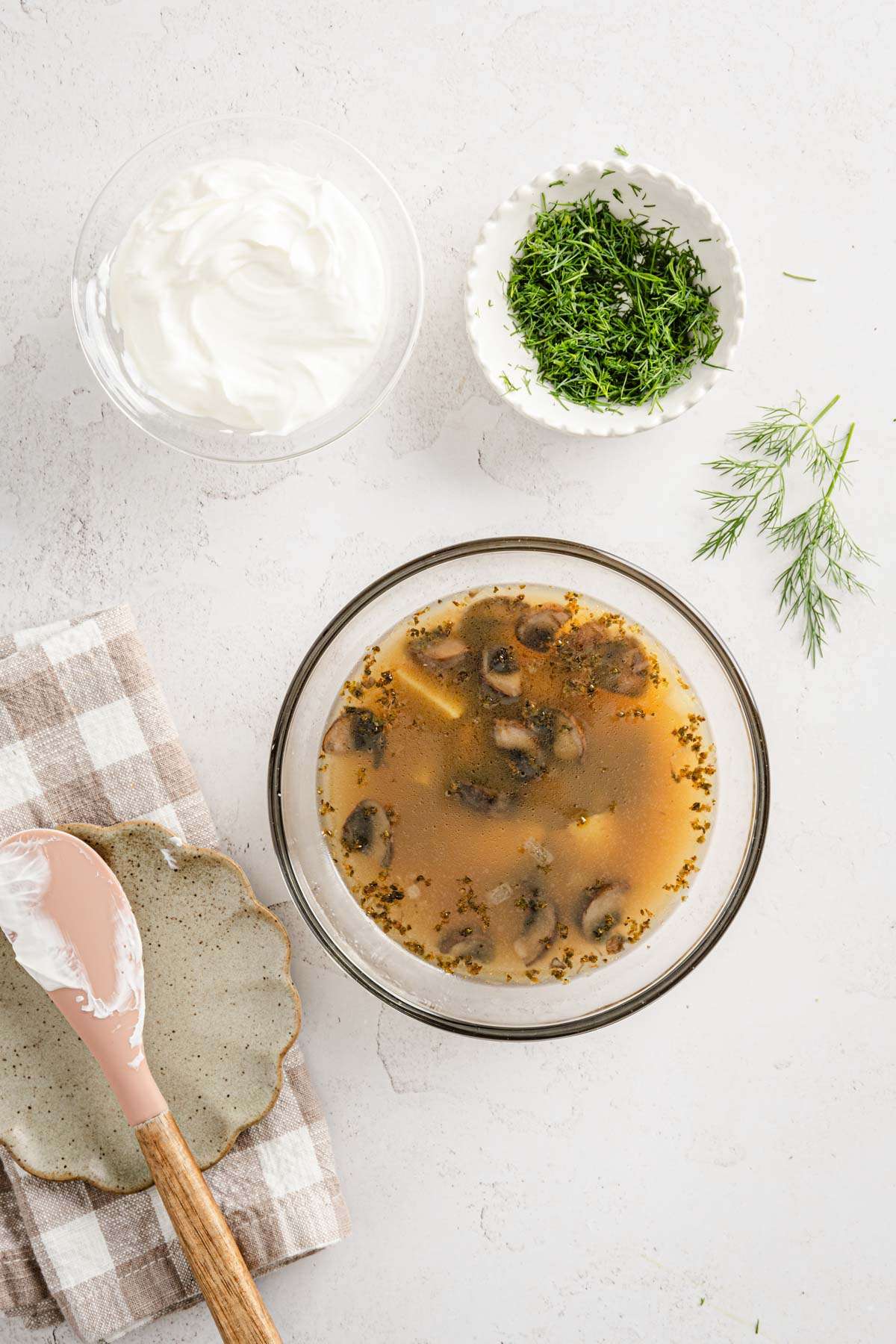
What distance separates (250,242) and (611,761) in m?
0.85

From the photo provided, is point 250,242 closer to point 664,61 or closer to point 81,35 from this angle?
point 81,35

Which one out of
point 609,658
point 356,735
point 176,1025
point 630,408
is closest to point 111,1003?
point 176,1025

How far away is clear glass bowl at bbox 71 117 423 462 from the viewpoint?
4.54 ft

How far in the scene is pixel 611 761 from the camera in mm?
1318

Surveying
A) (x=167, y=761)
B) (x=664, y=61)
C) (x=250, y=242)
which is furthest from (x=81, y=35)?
(x=167, y=761)

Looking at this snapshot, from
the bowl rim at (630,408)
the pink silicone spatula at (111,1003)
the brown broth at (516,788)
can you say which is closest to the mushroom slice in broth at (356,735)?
the brown broth at (516,788)

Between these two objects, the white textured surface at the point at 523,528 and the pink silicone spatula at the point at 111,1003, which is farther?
the white textured surface at the point at 523,528

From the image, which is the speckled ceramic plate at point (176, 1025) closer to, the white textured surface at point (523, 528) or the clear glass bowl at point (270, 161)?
the white textured surface at point (523, 528)

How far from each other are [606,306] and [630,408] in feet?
0.49

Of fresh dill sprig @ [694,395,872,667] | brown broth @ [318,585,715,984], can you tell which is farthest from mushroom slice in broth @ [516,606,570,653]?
fresh dill sprig @ [694,395,872,667]

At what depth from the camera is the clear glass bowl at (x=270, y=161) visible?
1384 mm

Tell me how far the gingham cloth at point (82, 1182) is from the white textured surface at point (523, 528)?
0.06 m

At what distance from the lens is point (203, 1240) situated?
1.26 meters

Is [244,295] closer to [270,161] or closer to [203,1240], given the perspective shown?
[270,161]
